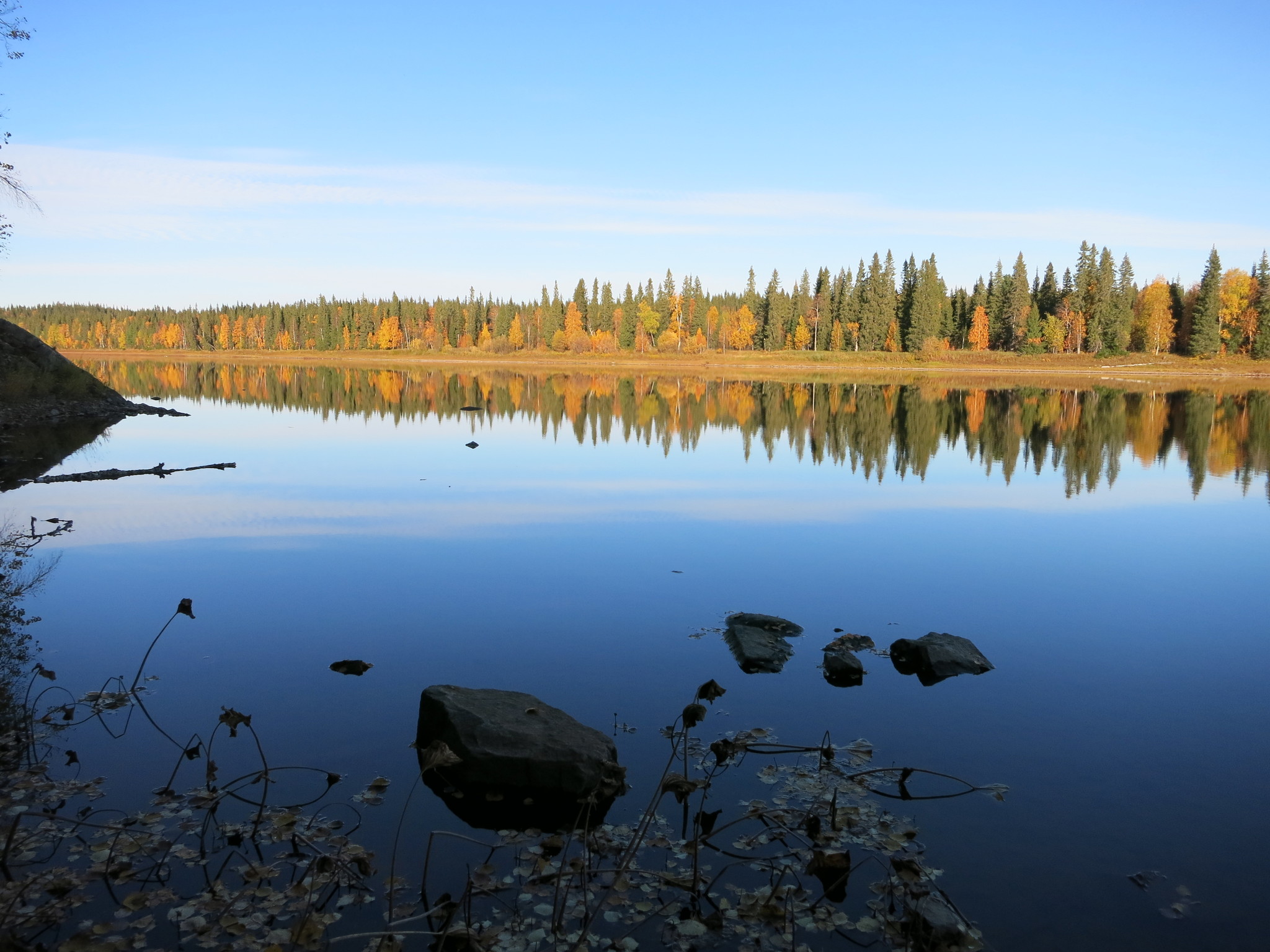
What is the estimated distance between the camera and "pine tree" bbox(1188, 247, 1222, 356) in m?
101

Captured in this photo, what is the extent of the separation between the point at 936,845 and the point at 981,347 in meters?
124

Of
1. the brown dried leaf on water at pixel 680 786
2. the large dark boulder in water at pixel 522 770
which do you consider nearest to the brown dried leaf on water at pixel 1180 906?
the brown dried leaf on water at pixel 680 786

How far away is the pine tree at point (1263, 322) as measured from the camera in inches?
3861

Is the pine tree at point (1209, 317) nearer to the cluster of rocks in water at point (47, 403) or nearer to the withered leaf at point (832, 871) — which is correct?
the cluster of rocks in water at point (47, 403)

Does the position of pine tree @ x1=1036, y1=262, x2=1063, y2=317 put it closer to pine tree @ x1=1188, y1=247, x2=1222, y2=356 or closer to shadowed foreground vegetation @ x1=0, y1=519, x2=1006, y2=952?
pine tree @ x1=1188, y1=247, x2=1222, y2=356

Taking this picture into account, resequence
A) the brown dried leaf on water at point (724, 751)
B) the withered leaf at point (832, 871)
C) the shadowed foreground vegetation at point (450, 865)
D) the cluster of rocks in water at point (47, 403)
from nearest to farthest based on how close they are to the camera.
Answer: the shadowed foreground vegetation at point (450, 865) → the withered leaf at point (832, 871) → the brown dried leaf on water at point (724, 751) → the cluster of rocks in water at point (47, 403)

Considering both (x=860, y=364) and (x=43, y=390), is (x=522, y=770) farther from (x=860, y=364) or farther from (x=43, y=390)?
(x=860, y=364)

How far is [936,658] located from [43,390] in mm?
45648

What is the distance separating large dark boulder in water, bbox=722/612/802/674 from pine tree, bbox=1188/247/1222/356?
111 metres

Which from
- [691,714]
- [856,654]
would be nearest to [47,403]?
[856,654]

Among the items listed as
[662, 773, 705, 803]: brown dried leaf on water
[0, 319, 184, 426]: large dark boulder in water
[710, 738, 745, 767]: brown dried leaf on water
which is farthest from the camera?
[0, 319, 184, 426]: large dark boulder in water

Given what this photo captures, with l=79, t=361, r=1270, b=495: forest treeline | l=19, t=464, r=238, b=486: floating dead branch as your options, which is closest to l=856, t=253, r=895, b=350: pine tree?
l=79, t=361, r=1270, b=495: forest treeline

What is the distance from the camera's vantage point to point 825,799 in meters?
7.00

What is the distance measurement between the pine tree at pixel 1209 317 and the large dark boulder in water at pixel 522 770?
116076 millimetres
